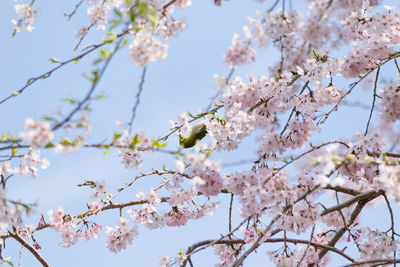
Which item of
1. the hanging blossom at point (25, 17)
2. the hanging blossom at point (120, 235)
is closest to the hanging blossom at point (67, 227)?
the hanging blossom at point (120, 235)

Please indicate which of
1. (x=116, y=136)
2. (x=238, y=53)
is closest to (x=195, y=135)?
(x=238, y=53)

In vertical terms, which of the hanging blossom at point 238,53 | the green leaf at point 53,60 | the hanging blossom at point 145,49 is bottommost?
the hanging blossom at point 145,49

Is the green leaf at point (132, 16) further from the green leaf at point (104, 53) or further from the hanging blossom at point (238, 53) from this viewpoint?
the hanging blossom at point (238, 53)

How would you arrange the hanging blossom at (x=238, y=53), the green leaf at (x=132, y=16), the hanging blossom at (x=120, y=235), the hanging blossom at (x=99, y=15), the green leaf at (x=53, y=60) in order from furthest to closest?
the hanging blossom at (x=120, y=235) → the hanging blossom at (x=99, y=15) → the hanging blossom at (x=238, y=53) → the green leaf at (x=53, y=60) → the green leaf at (x=132, y=16)

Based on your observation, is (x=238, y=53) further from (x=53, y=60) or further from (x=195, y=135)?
(x=195, y=135)

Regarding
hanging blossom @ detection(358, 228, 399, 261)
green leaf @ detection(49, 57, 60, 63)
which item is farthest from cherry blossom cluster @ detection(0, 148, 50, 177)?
hanging blossom @ detection(358, 228, 399, 261)

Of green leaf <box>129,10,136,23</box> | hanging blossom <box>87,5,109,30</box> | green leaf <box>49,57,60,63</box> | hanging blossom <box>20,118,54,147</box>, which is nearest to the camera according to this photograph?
hanging blossom <box>20,118,54,147</box>

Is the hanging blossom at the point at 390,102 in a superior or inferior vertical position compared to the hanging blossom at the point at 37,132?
superior

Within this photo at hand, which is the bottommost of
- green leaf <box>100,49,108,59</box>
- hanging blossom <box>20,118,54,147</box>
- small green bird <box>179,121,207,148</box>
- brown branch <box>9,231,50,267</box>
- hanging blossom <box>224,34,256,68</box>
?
hanging blossom <box>20,118,54,147</box>

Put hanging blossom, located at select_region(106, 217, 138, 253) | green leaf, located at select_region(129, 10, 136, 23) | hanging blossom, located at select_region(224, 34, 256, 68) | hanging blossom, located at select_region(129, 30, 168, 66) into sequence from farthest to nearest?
1. hanging blossom, located at select_region(106, 217, 138, 253)
2. hanging blossom, located at select_region(224, 34, 256, 68)
3. hanging blossom, located at select_region(129, 30, 168, 66)
4. green leaf, located at select_region(129, 10, 136, 23)

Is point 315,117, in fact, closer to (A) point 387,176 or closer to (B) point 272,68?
(B) point 272,68

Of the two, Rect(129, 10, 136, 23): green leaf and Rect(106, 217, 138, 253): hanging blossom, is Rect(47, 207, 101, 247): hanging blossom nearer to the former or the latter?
Rect(106, 217, 138, 253): hanging blossom

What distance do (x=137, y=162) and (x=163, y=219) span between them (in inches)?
20.7

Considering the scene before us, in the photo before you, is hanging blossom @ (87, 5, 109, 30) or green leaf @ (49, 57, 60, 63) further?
hanging blossom @ (87, 5, 109, 30)
